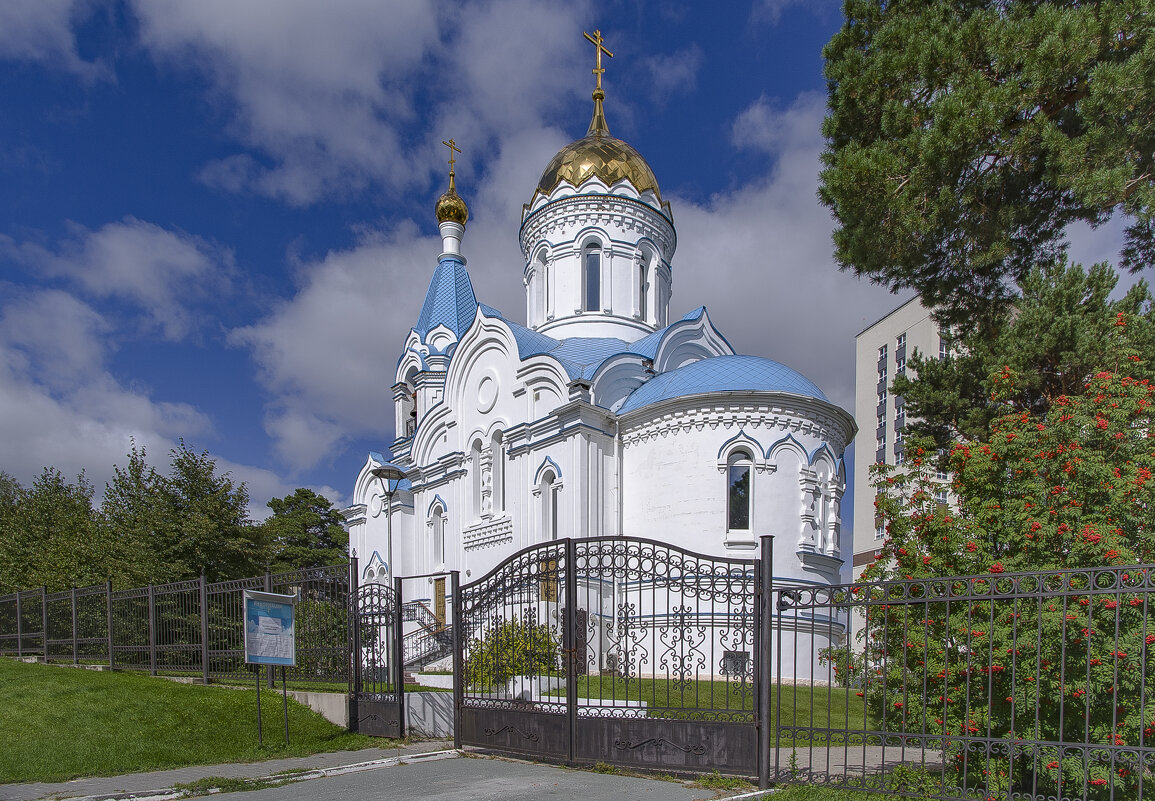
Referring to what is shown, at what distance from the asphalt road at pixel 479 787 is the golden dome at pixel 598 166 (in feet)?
57.4

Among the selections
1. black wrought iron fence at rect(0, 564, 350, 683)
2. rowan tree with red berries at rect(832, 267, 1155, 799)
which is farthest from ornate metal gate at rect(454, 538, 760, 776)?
black wrought iron fence at rect(0, 564, 350, 683)

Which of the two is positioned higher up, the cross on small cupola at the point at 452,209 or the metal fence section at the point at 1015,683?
the cross on small cupola at the point at 452,209

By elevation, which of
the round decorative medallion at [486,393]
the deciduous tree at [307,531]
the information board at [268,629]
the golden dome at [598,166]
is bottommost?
the deciduous tree at [307,531]

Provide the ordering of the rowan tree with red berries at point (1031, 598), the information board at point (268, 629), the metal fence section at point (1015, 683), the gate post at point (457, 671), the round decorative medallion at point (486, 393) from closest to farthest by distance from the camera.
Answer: the metal fence section at point (1015, 683) < the rowan tree with red berries at point (1031, 598) < the information board at point (268, 629) < the gate post at point (457, 671) < the round decorative medallion at point (486, 393)

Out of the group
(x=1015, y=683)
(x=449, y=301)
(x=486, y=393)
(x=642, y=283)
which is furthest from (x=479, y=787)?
(x=449, y=301)

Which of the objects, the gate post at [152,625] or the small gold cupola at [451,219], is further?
the small gold cupola at [451,219]

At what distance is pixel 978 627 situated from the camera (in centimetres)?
587

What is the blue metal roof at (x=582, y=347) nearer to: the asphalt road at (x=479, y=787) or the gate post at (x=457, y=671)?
the gate post at (x=457, y=671)

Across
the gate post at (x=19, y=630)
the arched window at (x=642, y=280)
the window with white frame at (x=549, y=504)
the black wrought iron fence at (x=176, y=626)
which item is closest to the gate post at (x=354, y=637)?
the black wrought iron fence at (x=176, y=626)

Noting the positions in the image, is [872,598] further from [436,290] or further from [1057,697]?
[436,290]

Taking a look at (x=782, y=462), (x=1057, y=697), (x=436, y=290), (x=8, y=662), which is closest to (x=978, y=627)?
(x=1057, y=697)

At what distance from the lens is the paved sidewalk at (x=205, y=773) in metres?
6.68

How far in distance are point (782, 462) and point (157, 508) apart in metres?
13.3

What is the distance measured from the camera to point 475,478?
19969 mm
